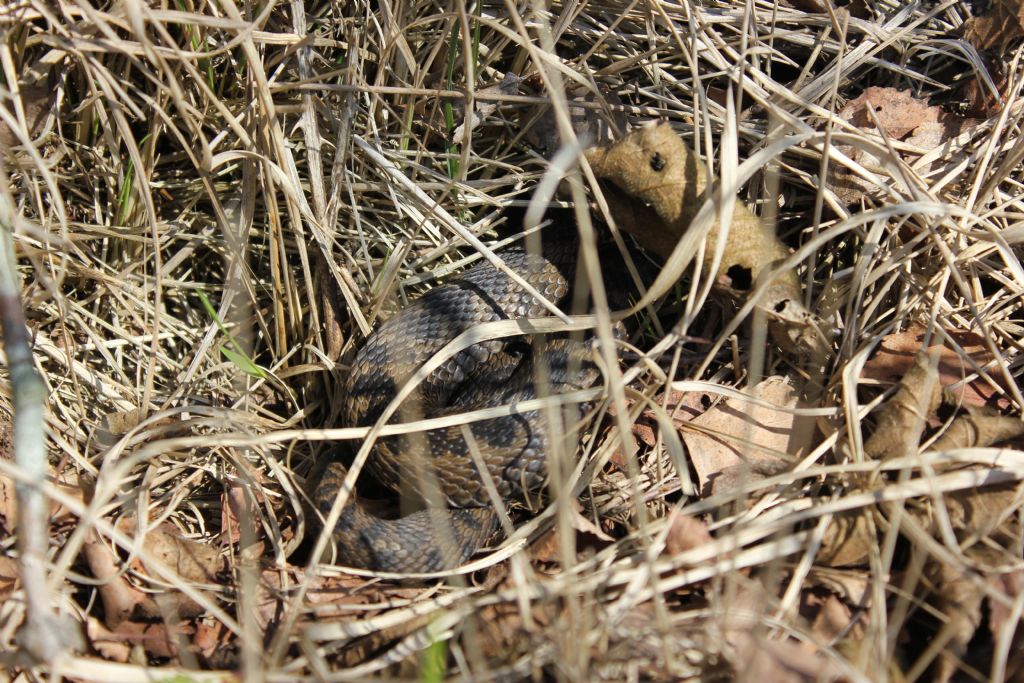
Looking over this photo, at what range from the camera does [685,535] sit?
2.25m

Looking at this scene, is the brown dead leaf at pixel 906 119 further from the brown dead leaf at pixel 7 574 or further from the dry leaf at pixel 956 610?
the brown dead leaf at pixel 7 574

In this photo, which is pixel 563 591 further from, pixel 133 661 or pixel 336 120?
pixel 336 120

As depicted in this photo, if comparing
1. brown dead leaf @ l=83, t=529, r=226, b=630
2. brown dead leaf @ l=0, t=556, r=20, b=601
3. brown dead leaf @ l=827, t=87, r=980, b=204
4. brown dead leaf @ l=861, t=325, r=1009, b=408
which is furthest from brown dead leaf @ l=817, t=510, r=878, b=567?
brown dead leaf @ l=0, t=556, r=20, b=601

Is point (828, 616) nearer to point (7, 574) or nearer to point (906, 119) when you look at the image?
point (906, 119)

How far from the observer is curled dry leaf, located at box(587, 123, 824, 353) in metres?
2.67

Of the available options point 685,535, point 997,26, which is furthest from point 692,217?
point 997,26

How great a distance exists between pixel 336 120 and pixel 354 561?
1.69 meters

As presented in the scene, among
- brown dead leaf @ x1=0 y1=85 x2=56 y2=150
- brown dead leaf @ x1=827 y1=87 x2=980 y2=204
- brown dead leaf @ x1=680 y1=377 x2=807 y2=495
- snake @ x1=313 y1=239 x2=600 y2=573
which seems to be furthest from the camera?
brown dead leaf @ x1=827 y1=87 x2=980 y2=204

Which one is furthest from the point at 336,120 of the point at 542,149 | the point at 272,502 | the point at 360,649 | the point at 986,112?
the point at 986,112

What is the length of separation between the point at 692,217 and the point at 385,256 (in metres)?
1.26

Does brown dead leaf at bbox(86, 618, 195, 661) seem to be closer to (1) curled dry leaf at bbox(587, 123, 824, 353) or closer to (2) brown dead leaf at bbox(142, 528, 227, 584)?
(2) brown dead leaf at bbox(142, 528, 227, 584)

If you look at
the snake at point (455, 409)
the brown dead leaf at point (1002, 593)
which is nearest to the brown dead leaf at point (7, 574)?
the snake at point (455, 409)

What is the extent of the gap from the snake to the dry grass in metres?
0.12

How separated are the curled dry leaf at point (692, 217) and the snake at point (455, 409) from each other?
0.60 m
